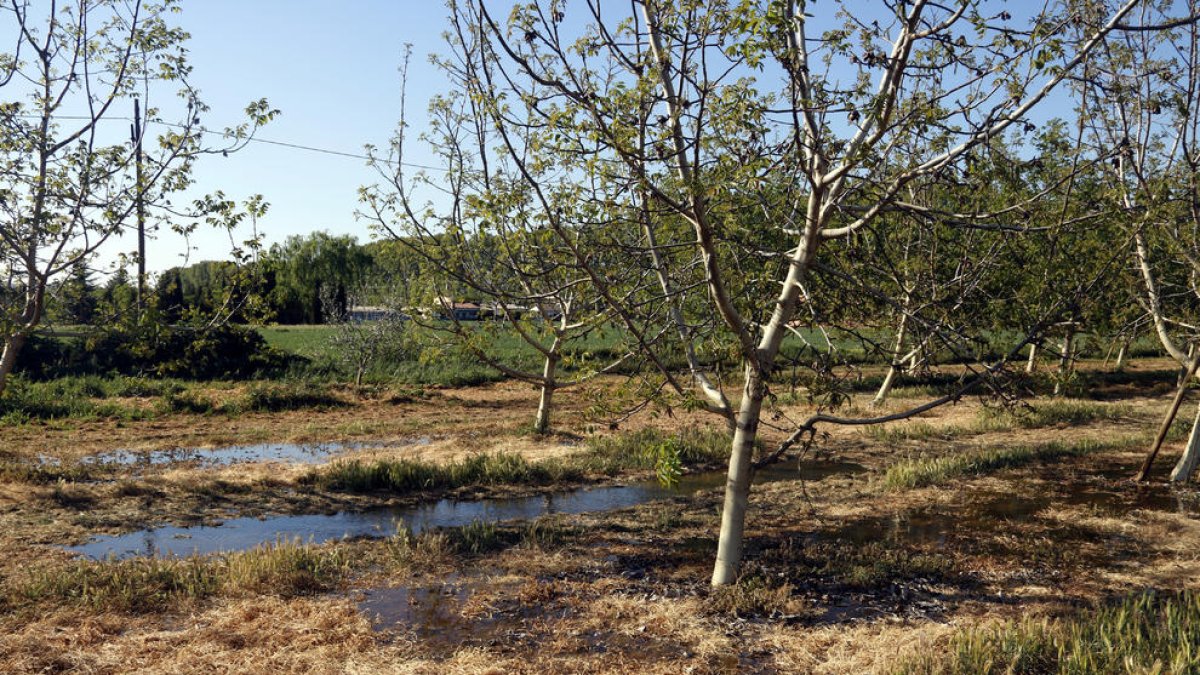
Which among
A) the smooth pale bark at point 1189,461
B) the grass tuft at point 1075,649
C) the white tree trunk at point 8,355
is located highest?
the white tree trunk at point 8,355

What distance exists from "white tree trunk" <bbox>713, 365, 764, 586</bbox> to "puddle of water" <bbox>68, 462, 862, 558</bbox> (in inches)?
154

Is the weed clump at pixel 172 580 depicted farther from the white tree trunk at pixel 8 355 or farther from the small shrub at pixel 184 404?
the small shrub at pixel 184 404

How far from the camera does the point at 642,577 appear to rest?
805cm

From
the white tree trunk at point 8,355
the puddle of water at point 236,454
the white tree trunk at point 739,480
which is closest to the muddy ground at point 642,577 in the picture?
the white tree trunk at point 739,480

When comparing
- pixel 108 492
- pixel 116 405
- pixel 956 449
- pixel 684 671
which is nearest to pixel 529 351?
pixel 116 405

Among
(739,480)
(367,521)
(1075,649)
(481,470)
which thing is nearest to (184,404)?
(481,470)

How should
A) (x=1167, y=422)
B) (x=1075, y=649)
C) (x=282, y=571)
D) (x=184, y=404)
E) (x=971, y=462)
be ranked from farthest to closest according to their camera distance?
(x=184, y=404), (x=971, y=462), (x=1167, y=422), (x=282, y=571), (x=1075, y=649)

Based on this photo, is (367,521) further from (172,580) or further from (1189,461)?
(1189,461)

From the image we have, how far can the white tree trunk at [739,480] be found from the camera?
6.89 m

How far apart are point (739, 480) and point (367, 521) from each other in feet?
18.6

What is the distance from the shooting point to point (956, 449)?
51.1 ft

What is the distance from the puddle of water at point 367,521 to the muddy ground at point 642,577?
41 centimetres

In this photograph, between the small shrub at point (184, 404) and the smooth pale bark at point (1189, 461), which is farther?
the small shrub at point (184, 404)

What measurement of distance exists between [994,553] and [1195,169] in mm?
6598
